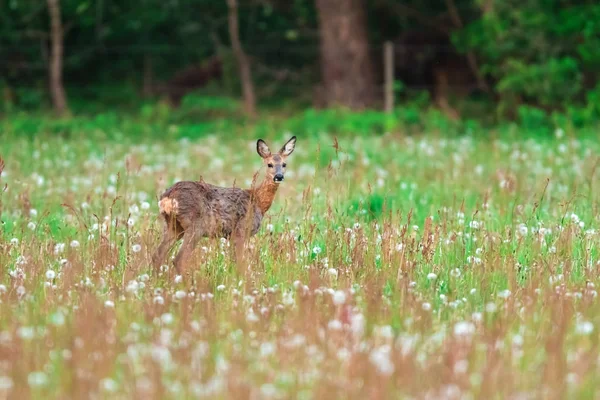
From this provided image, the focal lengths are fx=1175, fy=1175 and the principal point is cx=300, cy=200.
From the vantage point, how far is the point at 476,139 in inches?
792

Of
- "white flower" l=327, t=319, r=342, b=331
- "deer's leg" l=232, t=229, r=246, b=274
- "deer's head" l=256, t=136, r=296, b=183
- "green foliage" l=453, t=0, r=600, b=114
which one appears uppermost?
"green foliage" l=453, t=0, r=600, b=114

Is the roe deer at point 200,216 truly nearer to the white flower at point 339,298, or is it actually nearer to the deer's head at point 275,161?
the deer's head at point 275,161

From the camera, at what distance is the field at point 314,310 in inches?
208

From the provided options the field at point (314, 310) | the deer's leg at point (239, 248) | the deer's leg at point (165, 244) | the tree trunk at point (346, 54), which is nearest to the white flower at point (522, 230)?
the field at point (314, 310)

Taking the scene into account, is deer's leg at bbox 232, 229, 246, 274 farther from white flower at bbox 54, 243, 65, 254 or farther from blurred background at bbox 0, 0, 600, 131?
blurred background at bbox 0, 0, 600, 131

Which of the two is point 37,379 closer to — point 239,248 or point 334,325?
point 334,325

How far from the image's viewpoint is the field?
17.3ft

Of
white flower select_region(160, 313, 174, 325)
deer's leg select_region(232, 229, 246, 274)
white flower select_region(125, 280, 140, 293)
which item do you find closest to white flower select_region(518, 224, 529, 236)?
deer's leg select_region(232, 229, 246, 274)

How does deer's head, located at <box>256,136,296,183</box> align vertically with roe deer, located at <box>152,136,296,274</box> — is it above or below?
above

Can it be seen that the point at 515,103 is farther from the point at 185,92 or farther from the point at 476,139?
the point at 185,92

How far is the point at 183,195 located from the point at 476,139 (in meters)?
12.0

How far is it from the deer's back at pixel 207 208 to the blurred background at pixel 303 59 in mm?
12657

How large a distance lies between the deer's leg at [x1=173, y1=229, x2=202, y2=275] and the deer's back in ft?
0.21

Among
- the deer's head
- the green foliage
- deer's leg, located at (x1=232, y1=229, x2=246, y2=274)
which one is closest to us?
deer's leg, located at (x1=232, y1=229, x2=246, y2=274)
